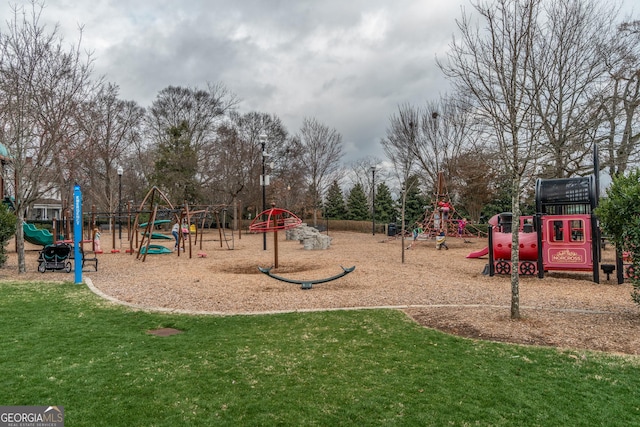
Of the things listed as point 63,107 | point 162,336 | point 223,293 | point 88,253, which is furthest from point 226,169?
point 162,336

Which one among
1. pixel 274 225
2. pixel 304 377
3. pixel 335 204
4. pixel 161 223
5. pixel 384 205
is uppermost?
pixel 335 204

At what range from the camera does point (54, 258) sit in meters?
12.1

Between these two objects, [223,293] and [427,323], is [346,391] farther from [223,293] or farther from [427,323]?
[223,293]

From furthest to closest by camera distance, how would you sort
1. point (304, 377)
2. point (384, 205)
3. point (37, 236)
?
1. point (384, 205)
2. point (37, 236)
3. point (304, 377)

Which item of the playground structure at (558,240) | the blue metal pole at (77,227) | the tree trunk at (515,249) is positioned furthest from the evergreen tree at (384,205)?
the tree trunk at (515,249)

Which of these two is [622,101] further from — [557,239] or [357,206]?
[357,206]

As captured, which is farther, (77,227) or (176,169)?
(176,169)

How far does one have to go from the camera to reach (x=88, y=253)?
1738 cm

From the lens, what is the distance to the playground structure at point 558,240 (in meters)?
9.97

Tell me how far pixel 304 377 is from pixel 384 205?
40.1 metres

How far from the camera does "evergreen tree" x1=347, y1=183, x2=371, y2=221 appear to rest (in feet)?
147

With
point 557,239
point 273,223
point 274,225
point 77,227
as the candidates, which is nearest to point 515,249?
point 557,239

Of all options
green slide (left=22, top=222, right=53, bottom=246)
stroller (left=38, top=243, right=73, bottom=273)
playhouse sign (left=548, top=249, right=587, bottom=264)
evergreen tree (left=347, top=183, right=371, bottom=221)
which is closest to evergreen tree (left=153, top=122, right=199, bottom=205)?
evergreen tree (left=347, top=183, right=371, bottom=221)

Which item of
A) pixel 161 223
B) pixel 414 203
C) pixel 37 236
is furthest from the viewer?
pixel 414 203
